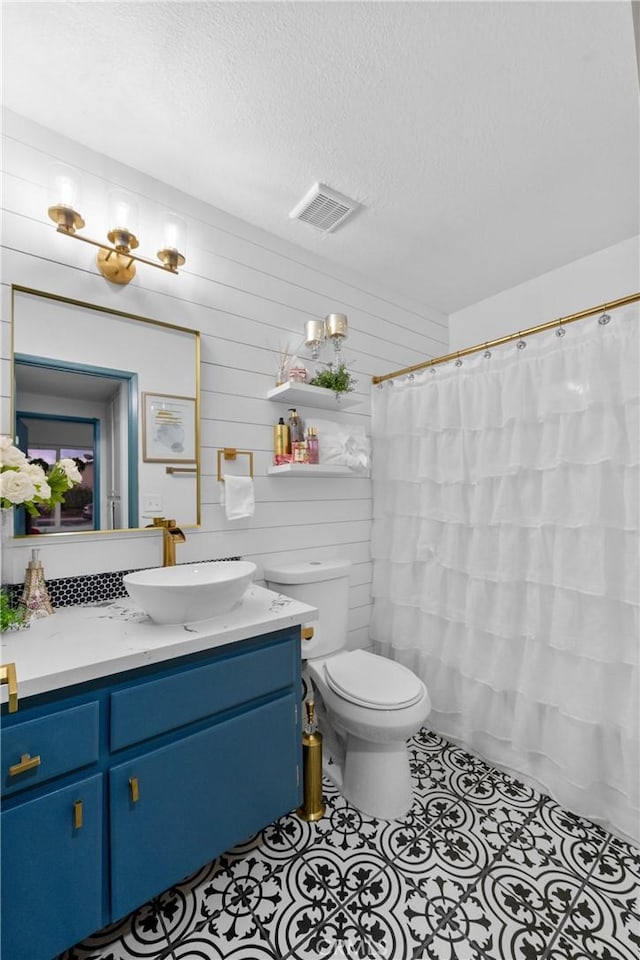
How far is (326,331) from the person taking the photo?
6.96 ft

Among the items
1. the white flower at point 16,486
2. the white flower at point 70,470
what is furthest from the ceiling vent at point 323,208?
the white flower at point 16,486

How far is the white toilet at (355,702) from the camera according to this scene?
61.2 inches

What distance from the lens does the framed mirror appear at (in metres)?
1.43

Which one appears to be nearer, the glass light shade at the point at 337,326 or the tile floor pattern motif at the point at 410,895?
the tile floor pattern motif at the point at 410,895

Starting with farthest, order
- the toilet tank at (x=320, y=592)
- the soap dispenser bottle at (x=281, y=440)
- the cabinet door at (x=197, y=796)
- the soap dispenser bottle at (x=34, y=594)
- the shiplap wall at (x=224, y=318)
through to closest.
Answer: the soap dispenser bottle at (x=281, y=440)
the toilet tank at (x=320, y=592)
the shiplap wall at (x=224, y=318)
the soap dispenser bottle at (x=34, y=594)
the cabinet door at (x=197, y=796)

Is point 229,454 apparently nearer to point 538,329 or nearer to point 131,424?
point 131,424

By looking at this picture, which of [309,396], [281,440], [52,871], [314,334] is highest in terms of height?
[314,334]

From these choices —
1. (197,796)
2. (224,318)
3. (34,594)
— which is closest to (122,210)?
(224,318)

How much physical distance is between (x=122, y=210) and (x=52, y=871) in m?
1.95

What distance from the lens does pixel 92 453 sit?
5.06 ft

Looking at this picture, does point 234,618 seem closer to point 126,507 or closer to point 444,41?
point 126,507

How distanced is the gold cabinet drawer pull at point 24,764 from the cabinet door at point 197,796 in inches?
7.7

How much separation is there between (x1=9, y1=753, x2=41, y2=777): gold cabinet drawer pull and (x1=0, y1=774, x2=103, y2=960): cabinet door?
0.08 metres

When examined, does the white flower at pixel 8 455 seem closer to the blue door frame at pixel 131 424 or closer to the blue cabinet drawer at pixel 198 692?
the blue door frame at pixel 131 424
